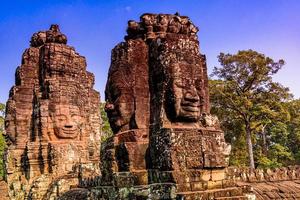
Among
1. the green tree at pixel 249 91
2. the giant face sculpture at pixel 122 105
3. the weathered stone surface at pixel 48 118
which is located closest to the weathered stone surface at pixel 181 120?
the giant face sculpture at pixel 122 105

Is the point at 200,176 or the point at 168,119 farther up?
the point at 168,119

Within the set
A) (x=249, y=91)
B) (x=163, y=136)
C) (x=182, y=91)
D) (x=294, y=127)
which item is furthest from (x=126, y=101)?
(x=294, y=127)

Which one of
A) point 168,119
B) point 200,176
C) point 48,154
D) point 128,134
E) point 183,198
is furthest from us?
point 48,154

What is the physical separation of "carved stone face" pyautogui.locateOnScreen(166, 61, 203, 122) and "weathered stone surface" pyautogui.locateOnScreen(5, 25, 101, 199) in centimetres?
551

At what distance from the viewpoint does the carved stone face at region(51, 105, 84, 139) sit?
11.6m

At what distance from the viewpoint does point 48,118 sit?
11758 mm

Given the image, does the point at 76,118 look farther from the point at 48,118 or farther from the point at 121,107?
the point at 121,107

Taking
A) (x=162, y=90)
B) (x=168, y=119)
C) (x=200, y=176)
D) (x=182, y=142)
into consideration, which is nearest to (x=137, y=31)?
(x=162, y=90)

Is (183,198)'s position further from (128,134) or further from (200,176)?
(128,134)

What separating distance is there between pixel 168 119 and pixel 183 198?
1.41 m

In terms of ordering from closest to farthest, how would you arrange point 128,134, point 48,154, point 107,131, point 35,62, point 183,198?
point 183,198 < point 128,134 < point 48,154 < point 35,62 < point 107,131

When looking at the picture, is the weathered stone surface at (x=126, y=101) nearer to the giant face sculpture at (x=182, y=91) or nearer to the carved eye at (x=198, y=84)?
the giant face sculpture at (x=182, y=91)

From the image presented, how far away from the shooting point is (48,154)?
1145 cm

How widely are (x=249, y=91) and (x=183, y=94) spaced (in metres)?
17.7
